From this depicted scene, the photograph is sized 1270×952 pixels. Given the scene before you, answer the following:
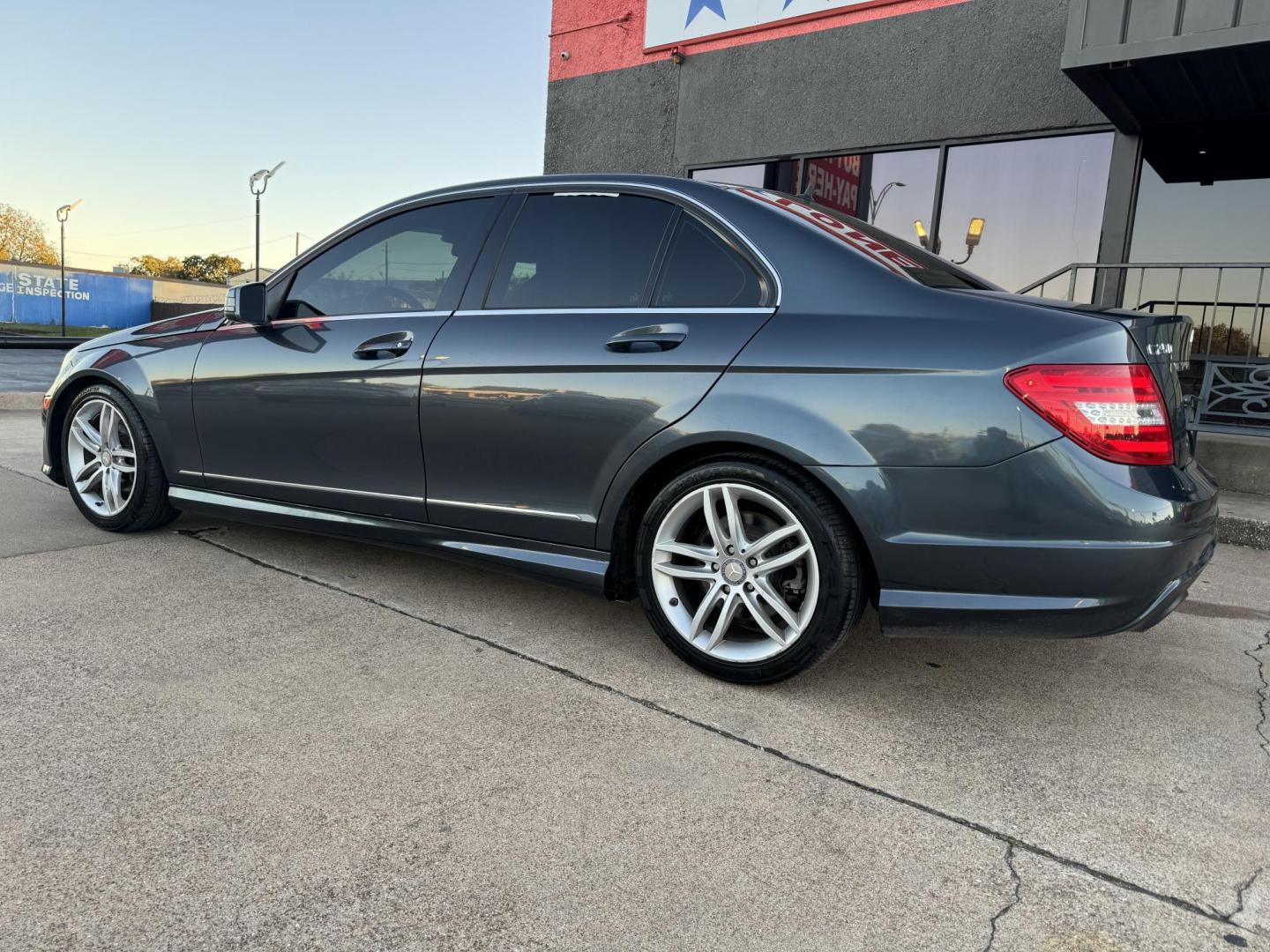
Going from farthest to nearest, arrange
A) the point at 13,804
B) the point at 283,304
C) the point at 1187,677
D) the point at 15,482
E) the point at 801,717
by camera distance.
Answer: the point at 15,482
the point at 283,304
the point at 1187,677
the point at 801,717
the point at 13,804

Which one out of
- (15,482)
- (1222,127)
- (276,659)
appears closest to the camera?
(276,659)

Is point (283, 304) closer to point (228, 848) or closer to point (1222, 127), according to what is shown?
point (228, 848)

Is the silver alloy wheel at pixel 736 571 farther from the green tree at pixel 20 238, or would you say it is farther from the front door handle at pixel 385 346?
the green tree at pixel 20 238

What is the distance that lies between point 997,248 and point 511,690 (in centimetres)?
743

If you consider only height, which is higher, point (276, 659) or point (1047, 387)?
point (1047, 387)

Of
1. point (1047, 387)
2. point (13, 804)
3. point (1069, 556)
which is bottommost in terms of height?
point (13, 804)

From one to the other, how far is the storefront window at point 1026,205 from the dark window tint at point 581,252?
6.12 metres

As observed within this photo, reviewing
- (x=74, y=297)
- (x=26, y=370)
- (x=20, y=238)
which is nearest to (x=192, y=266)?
(x=20, y=238)

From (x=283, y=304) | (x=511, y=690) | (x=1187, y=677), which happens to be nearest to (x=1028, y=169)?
(x=1187, y=677)

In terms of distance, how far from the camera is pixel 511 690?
277 centimetres

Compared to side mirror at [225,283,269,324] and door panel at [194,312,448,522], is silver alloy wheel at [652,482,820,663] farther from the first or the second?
side mirror at [225,283,269,324]

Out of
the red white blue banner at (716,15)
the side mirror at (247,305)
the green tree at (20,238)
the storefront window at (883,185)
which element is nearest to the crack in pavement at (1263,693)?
the side mirror at (247,305)

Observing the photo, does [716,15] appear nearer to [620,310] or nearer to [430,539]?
[620,310]

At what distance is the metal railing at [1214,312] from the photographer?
655 centimetres
